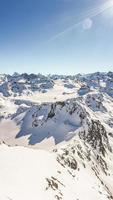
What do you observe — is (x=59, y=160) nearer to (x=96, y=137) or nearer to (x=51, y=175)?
(x=51, y=175)

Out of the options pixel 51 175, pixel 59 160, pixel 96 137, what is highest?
pixel 51 175

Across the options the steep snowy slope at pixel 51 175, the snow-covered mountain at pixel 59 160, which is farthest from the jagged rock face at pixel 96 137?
the steep snowy slope at pixel 51 175

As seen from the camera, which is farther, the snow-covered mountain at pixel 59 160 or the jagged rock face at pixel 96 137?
the jagged rock face at pixel 96 137

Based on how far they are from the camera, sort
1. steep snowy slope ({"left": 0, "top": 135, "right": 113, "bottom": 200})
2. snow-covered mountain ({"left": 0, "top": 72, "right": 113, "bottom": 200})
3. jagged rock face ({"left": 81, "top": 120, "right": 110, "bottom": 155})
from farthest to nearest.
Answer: jagged rock face ({"left": 81, "top": 120, "right": 110, "bottom": 155}) → snow-covered mountain ({"left": 0, "top": 72, "right": 113, "bottom": 200}) → steep snowy slope ({"left": 0, "top": 135, "right": 113, "bottom": 200})

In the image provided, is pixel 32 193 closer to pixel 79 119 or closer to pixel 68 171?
pixel 68 171

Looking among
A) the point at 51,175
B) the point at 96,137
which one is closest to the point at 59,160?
the point at 51,175

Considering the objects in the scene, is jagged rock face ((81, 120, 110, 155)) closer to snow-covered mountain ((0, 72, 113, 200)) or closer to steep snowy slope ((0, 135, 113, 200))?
snow-covered mountain ((0, 72, 113, 200))

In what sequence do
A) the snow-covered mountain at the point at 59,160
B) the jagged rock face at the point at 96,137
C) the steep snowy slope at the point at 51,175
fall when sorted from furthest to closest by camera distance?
the jagged rock face at the point at 96,137
the snow-covered mountain at the point at 59,160
the steep snowy slope at the point at 51,175

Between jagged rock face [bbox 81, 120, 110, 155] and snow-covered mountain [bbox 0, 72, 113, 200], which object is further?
jagged rock face [bbox 81, 120, 110, 155]

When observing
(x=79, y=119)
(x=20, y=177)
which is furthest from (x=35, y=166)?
(x=79, y=119)

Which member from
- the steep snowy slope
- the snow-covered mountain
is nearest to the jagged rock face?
the snow-covered mountain

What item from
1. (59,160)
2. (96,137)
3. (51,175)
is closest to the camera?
(51,175)

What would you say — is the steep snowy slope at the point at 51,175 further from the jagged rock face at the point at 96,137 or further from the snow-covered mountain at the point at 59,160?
the jagged rock face at the point at 96,137
